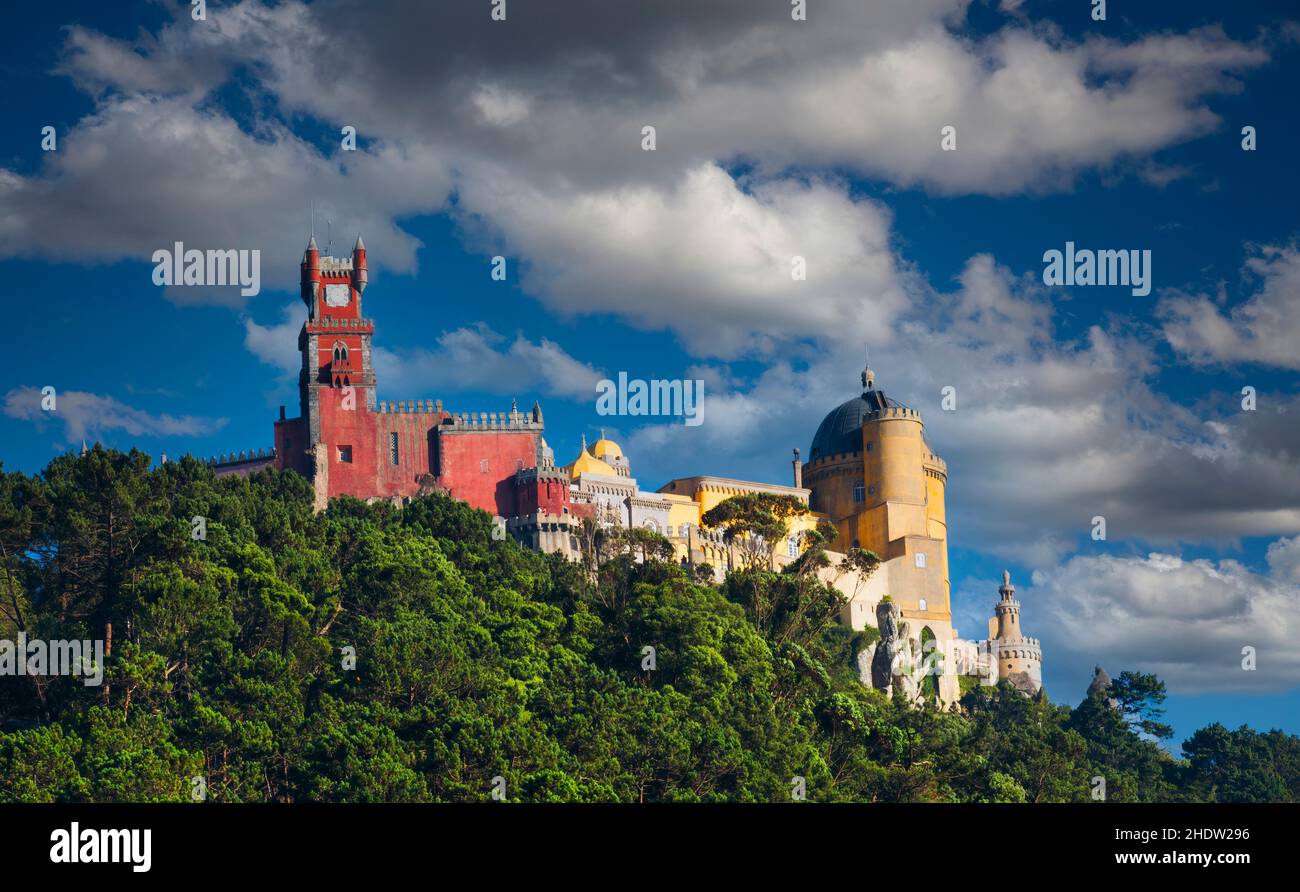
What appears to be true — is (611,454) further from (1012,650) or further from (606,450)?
(1012,650)

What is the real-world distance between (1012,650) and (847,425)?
1717cm

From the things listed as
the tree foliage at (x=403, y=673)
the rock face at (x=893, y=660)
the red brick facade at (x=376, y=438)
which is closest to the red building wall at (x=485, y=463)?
the red brick facade at (x=376, y=438)

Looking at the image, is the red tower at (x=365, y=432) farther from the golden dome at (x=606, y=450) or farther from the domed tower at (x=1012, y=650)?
the domed tower at (x=1012, y=650)

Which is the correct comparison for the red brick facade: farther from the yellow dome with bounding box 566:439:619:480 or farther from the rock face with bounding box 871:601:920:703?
the rock face with bounding box 871:601:920:703

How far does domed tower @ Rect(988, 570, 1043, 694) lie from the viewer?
364 ft

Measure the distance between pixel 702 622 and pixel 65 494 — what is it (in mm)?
24050

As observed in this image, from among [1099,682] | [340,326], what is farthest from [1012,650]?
[340,326]

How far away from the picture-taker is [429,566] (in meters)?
72.6

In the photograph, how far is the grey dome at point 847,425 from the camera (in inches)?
4262

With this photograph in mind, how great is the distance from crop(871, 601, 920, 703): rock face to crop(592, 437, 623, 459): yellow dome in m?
17.8

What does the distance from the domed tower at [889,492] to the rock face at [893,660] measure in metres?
5.14

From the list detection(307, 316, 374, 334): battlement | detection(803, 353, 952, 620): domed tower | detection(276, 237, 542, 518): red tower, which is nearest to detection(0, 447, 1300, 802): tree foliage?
detection(276, 237, 542, 518): red tower
